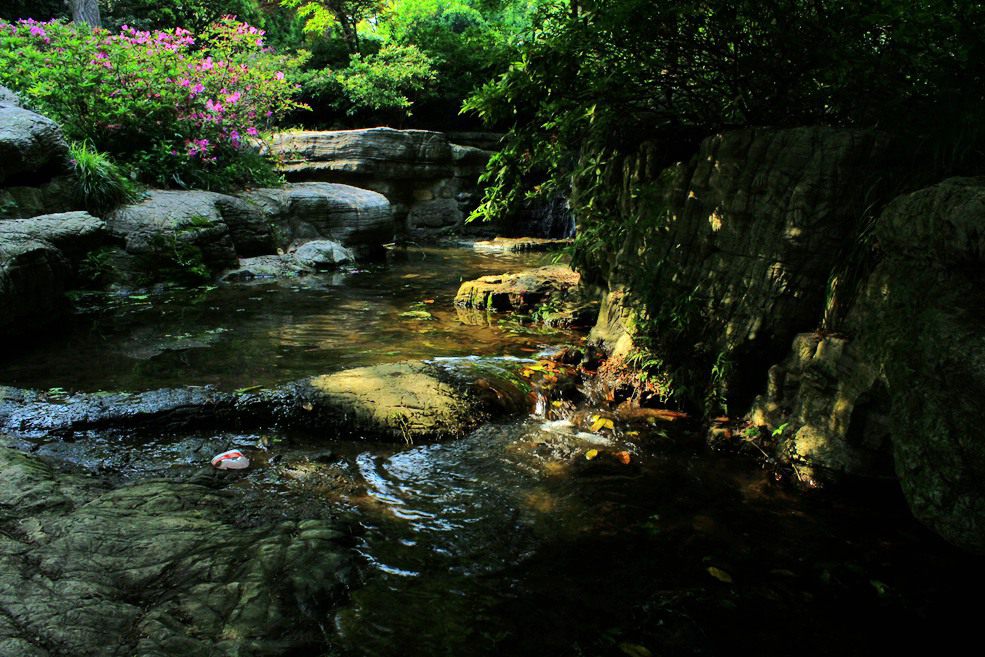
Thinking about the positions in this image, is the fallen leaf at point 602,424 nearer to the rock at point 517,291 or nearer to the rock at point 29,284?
the rock at point 517,291

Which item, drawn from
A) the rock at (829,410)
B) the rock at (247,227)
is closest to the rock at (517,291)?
the rock at (829,410)

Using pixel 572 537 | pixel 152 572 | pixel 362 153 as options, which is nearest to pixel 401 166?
pixel 362 153

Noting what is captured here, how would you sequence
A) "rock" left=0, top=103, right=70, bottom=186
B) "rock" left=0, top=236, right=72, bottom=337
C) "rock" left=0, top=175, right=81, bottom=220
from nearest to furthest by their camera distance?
"rock" left=0, top=236, right=72, bottom=337 → "rock" left=0, top=103, right=70, bottom=186 → "rock" left=0, top=175, right=81, bottom=220

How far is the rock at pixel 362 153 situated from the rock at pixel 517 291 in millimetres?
7746

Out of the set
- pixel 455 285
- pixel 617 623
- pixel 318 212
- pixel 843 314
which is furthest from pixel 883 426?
pixel 318 212

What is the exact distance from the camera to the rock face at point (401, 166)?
49.9 ft

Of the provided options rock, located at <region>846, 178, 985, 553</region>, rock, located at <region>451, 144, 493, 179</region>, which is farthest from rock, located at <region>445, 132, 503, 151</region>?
rock, located at <region>846, 178, 985, 553</region>

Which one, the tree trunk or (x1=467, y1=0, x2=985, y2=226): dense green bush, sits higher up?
the tree trunk

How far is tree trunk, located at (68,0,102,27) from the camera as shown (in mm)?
17078

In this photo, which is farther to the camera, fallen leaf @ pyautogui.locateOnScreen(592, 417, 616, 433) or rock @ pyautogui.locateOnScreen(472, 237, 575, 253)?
rock @ pyautogui.locateOnScreen(472, 237, 575, 253)

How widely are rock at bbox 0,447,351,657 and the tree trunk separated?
61.9 ft

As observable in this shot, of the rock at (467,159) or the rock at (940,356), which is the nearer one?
the rock at (940,356)

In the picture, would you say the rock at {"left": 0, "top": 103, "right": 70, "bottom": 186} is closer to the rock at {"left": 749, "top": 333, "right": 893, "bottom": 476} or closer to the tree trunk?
the rock at {"left": 749, "top": 333, "right": 893, "bottom": 476}

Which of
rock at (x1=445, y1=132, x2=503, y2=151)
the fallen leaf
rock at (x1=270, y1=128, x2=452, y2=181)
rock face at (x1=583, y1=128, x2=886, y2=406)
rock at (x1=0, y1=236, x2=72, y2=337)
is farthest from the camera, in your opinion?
rock at (x1=445, y1=132, x2=503, y2=151)
